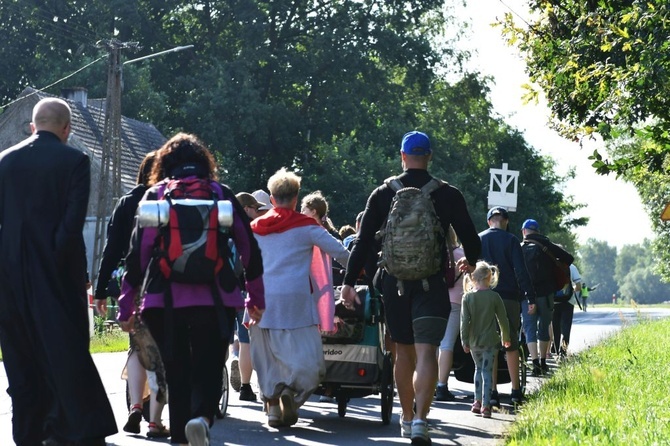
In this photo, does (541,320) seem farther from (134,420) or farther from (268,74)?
(268,74)

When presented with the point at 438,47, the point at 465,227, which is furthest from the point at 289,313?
the point at 438,47

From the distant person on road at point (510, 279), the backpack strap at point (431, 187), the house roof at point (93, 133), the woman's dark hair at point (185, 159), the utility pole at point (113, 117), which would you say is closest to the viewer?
the woman's dark hair at point (185, 159)

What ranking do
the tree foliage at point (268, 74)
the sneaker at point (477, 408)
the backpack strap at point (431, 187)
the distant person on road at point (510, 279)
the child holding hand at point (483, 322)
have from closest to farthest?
the backpack strap at point (431, 187) → the child holding hand at point (483, 322) → the sneaker at point (477, 408) → the distant person on road at point (510, 279) → the tree foliage at point (268, 74)

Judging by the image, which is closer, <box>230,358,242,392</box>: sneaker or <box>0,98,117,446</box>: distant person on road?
<box>0,98,117,446</box>: distant person on road

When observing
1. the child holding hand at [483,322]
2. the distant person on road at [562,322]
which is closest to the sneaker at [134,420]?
the child holding hand at [483,322]

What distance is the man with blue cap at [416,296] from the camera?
29.3 feet

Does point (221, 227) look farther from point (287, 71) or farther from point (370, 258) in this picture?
point (287, 71)

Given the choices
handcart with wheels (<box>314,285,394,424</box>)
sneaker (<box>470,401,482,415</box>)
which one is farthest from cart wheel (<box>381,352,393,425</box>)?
sneaker (<box>470,401,482,415</box>)

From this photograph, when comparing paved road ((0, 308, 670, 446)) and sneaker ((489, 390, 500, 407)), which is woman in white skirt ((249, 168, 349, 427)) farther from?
sneaker ((489, 390, 500, 407))

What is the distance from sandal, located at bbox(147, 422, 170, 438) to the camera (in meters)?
9.27

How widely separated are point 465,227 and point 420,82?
153 feet

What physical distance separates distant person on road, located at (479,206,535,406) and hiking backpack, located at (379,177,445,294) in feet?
11.5

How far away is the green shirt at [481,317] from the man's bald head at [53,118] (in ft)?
16.3

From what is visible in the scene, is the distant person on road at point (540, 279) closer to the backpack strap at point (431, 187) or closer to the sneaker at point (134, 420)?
the backpack strap at point (431, 187)
